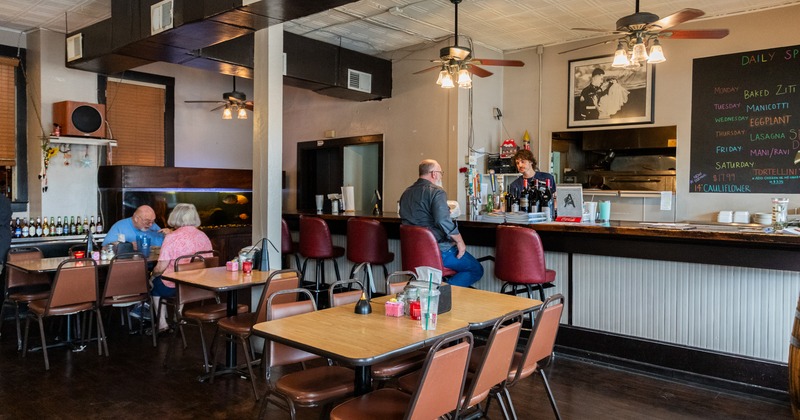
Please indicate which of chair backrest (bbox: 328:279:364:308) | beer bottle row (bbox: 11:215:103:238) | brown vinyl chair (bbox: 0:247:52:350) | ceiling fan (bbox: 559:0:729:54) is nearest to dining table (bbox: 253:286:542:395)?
chair backrest (bbox: 328:279:364:308)

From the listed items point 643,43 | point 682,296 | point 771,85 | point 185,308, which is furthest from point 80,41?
point 771,85

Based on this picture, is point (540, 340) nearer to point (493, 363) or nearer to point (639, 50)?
point (493, 363)

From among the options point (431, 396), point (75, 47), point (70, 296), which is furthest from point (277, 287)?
point (75, 47)

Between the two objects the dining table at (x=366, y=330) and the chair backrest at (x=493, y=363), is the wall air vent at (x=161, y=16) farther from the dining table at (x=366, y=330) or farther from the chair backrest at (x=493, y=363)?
the chair backrest at (x=493, y=363)

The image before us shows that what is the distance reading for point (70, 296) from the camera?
14.6 ft

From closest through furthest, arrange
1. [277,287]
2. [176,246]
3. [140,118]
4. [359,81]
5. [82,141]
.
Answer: [277,287] → [176,246] → [82,141] → [359,81] → [140,118]

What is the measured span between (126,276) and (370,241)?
2129mm

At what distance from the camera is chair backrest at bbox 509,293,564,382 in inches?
110

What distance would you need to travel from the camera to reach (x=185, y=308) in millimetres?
4555

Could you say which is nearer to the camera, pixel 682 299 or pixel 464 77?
pixel 682 299

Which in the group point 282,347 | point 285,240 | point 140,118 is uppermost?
point 140,118

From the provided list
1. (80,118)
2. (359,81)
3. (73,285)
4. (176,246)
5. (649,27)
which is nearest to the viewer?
(649,27)

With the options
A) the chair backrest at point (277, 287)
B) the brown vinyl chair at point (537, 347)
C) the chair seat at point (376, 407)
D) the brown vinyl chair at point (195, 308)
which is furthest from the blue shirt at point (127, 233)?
the brown vinyl chair at point (537, 347)

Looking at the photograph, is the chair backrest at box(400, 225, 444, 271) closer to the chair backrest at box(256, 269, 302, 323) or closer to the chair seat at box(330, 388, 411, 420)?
the chair backrest at box(256, 269, 302, 323)
